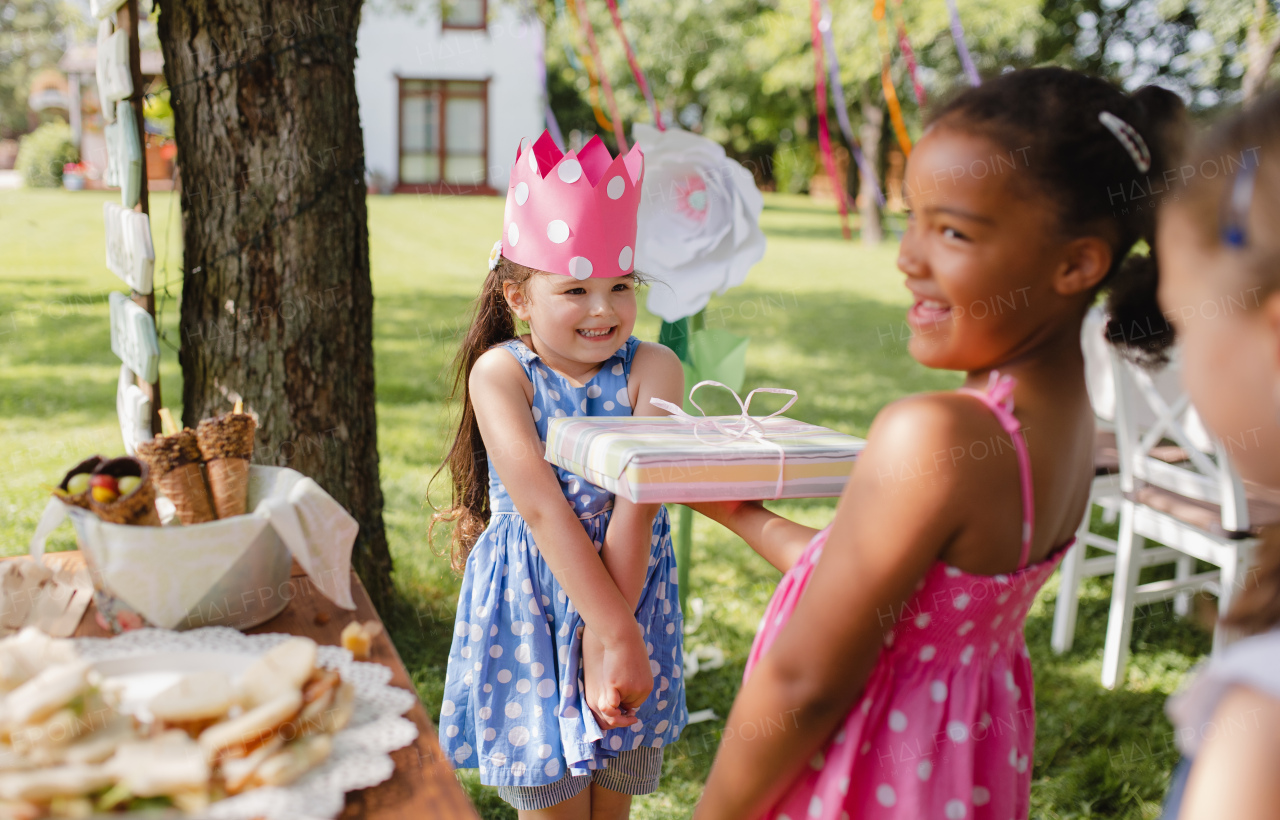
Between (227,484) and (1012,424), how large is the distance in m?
0.95

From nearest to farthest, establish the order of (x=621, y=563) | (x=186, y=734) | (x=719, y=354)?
(x=186, y=734) → (x=621, y=563) → (x=719, y=354)

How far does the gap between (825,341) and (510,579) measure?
24.0 ft

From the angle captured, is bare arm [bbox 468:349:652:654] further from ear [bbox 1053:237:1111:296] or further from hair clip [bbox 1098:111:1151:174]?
hair clip [bbox 1098:111:1151:174]

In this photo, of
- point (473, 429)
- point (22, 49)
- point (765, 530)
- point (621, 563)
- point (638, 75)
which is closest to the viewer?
point (765, 530)

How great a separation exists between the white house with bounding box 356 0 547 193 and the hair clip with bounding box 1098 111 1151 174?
21229 millimetres

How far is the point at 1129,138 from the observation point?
39.7 inches

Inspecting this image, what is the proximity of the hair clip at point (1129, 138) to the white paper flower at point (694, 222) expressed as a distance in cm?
133

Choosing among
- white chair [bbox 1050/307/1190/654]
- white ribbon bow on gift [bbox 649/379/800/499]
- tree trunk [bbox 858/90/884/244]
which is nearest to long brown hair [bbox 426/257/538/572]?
white ribbon bow on gift [bbox 649/379/800/499]

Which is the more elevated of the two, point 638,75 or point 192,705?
point 638,75

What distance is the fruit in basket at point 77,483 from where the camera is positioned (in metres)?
1.18

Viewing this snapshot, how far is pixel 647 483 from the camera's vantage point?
4.09 feet

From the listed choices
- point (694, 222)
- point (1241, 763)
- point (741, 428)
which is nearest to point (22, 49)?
point (694, 222)

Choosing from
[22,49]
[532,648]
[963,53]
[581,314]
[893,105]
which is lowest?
[532,648]

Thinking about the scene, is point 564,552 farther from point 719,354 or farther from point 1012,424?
point 719,354
